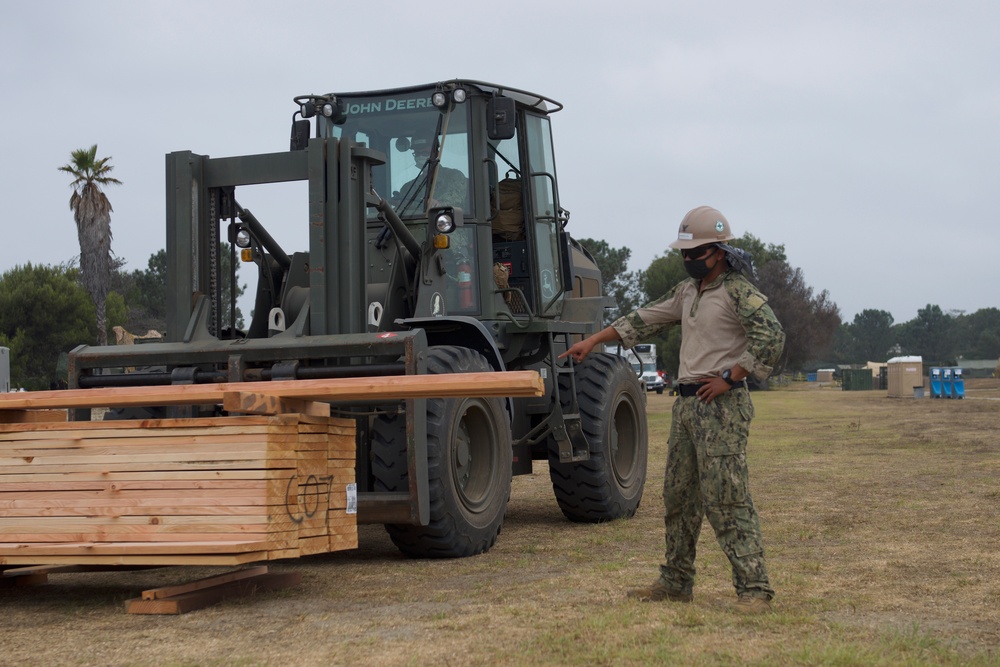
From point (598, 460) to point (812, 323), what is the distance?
77.2 meters

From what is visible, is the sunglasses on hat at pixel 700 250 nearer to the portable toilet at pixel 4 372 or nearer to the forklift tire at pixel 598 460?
the forklift tire at pixel 598 460

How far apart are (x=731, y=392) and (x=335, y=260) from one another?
3.27 m

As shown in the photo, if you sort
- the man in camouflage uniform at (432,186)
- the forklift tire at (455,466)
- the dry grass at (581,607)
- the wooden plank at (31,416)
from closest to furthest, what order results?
the dry grass at (581,607), the wooden plank at (31,416), the forklift tire at (455,466), the man in camouflage uniform at (432,186)

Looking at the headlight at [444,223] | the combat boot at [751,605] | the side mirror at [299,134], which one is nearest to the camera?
the combat boot at [751,605]

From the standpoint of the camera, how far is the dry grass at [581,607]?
17.7 ft

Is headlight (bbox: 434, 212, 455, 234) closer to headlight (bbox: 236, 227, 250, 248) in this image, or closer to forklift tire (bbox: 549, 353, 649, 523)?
headlight (bbox: 236, 227, 250, 248)

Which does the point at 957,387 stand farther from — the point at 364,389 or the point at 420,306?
the point at 364,389

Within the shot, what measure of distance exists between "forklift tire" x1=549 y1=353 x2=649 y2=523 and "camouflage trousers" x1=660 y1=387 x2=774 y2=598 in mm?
3899

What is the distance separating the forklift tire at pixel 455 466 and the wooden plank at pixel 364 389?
1.27 metres

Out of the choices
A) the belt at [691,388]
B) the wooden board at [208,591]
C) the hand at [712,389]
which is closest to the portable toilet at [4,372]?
the wooden board at [208,591]

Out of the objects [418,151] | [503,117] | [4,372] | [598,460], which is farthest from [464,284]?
[4,372]

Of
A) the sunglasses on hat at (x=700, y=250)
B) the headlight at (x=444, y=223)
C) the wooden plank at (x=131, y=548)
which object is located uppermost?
the headlight at (x=444, y=223)

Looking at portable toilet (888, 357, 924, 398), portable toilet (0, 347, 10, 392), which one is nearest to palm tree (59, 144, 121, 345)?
portable toilet (0, 347, 10, 392)

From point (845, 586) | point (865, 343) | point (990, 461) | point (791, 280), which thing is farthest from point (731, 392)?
point (865, 343)
